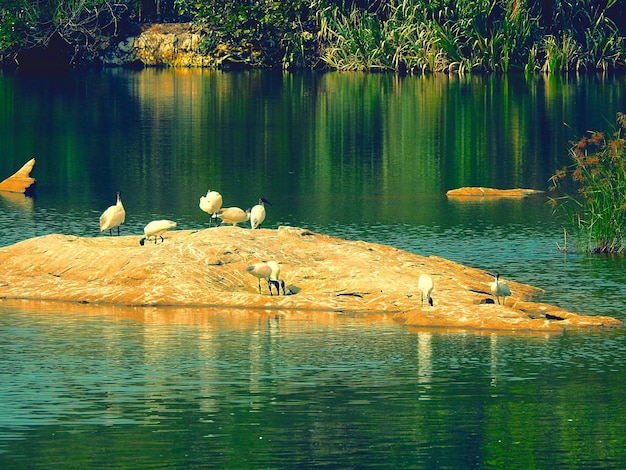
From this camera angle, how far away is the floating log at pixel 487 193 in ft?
95.9

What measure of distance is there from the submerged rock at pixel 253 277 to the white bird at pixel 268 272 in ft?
0.55

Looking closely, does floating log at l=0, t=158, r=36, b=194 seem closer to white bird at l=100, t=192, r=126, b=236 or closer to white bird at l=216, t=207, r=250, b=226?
white bird at l=100, t=192, r=126, b=236

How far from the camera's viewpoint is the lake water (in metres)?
12.6

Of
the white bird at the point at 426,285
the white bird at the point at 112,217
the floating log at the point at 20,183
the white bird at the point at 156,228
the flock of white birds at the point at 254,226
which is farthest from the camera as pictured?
the floating log at the point at 20,183

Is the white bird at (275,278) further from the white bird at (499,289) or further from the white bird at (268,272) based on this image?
the white bird at (499,289)

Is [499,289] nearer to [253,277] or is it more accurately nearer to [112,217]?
[253,277]

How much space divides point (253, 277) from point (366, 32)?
49614 mm

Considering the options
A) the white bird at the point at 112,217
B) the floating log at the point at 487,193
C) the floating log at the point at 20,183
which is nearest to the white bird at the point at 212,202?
the white bird at the point at 112,217

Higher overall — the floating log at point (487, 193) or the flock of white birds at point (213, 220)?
the flock of white birds at point (213, 220)

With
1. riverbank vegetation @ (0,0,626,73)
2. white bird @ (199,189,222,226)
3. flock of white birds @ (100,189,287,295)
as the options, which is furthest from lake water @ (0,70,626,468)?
riverbank vegetation @ (0,0,626,73)

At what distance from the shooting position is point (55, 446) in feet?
41.1

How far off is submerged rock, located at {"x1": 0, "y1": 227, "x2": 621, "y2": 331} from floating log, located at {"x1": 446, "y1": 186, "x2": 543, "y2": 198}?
31.4ft

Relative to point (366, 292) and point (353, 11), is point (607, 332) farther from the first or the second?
point (353, 11)

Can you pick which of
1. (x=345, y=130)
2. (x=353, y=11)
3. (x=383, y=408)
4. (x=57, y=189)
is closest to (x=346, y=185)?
(x=57, y=189)
